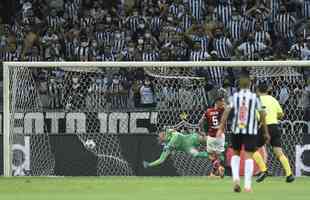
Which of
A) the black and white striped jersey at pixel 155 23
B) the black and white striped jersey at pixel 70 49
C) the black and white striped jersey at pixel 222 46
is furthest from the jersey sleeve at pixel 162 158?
the black and white striped jersey at pixel 155 23

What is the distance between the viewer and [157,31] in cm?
2833

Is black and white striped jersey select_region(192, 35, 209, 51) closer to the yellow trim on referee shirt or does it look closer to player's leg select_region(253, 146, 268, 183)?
the yellow trim on referee shirt

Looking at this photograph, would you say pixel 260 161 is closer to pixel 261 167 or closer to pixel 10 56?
pixel 261 167

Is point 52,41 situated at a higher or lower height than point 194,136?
higher

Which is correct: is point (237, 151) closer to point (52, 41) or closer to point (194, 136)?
point (194, 136)

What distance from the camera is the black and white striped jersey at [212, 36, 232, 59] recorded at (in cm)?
2672

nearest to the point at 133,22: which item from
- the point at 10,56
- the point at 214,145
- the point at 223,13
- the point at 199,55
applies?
the point at 223,13

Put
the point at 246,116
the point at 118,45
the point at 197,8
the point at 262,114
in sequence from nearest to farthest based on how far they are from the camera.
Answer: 1. the point at 246,116
2. the point at 262,114
3. the point at 118,45
4. the point at 197,8

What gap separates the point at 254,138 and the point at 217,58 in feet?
33.8

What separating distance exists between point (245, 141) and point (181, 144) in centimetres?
662

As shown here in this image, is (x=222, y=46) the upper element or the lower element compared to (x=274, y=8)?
lower

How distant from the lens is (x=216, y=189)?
56.7 ft

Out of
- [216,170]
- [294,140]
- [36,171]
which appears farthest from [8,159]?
[294,140]

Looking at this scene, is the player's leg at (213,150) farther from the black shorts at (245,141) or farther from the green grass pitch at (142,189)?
the black shorts at (245,141)
